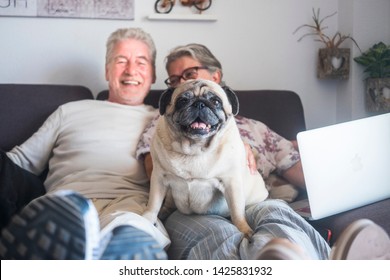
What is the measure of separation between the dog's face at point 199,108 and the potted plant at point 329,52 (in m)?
0.90

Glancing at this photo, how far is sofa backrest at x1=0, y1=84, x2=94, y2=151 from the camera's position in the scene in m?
1.30

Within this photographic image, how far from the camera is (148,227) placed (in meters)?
0.76

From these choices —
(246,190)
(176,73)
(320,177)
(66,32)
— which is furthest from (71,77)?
(320,177)

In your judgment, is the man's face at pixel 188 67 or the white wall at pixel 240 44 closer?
the man's face at pixel 188 67

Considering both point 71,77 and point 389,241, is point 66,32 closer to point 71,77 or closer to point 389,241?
point 71,77

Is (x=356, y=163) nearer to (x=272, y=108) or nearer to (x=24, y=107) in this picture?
(x=272, y=108)

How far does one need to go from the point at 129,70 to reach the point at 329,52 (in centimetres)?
88

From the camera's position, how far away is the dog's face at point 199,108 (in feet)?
2.85

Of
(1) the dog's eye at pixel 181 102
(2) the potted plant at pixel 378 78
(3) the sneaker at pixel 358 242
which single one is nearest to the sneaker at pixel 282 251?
(3) the sneaker at pixel 358 242

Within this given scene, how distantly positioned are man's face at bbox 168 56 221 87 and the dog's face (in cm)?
34

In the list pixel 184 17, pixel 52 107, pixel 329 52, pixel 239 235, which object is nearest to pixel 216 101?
pixel 239 235

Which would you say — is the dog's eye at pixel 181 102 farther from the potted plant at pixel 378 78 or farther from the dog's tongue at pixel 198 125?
the potted plant at pixel 378 78

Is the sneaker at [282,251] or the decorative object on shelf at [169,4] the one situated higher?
the decorative object on shelf at [169,4]

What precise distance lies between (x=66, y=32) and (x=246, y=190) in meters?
1.03
